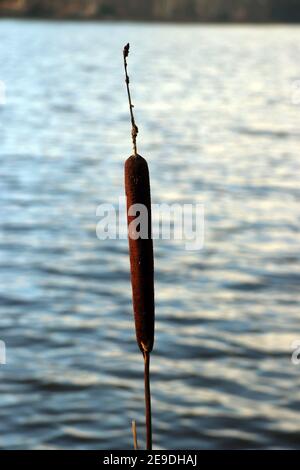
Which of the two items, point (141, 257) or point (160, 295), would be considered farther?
point (160, 295)

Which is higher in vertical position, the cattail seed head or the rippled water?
the rippled water

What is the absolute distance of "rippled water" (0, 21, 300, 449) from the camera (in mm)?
10617

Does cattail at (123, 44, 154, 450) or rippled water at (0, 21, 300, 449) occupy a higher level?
rippled water at (0, 21, 300, 449)

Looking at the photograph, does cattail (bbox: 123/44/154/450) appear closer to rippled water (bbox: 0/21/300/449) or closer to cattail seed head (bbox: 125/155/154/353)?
cattail seed head (bbox: 125/155/154/353)

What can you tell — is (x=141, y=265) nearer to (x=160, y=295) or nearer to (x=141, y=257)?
(x=141, y=257)

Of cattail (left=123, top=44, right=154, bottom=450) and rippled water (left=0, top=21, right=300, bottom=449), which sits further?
rippled water (left=0, top=21, right=300, bottom=449)

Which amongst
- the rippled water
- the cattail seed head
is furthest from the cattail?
the rippled water

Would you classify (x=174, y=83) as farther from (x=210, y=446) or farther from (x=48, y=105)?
(x=210, y=446)

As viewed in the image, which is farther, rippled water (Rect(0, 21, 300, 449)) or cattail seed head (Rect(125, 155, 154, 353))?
rippled water (Rect(0, 21, 300, 449))

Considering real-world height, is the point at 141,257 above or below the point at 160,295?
below

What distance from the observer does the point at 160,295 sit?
51.4 feet

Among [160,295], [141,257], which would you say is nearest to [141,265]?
[141,257]

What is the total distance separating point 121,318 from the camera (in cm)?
1428

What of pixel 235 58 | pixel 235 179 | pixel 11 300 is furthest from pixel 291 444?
pixel 235 58
